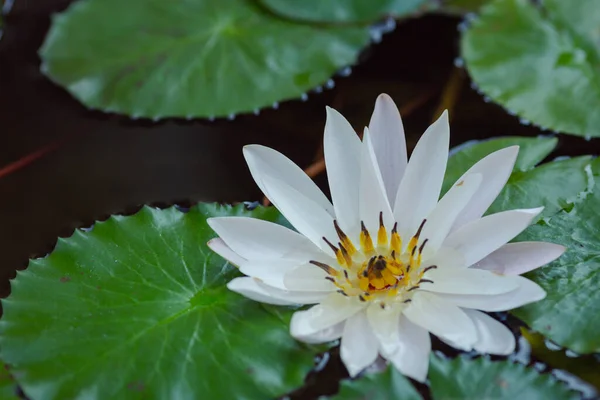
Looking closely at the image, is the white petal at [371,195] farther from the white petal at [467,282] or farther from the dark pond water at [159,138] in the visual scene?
the dark pond water at [159,138]

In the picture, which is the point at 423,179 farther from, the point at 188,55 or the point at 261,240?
the point at 188,55

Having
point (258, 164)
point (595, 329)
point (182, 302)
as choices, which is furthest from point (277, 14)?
point (595, 329)

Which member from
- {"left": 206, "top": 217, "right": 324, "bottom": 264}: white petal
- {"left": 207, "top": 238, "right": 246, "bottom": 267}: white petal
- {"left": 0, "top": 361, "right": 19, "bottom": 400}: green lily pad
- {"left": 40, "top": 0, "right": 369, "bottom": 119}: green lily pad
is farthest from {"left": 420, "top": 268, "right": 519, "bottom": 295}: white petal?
{"left": 40, "top": 0, "right": 369, "bottom": 119}: green lily pad

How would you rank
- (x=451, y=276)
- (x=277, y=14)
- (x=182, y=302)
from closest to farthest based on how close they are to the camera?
(x=451, y=276), (x=182, y=302), (x=277, y=14)

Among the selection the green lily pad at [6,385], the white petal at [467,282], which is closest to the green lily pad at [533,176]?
the white petal at [467,282]

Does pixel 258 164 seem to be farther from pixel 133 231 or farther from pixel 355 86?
pixel 355 86

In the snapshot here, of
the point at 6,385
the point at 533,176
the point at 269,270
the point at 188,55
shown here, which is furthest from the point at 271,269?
the point at 188,55

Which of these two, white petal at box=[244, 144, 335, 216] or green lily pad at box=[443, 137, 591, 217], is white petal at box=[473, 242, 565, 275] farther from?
white petal at box=[244, 144, 335, 216]
